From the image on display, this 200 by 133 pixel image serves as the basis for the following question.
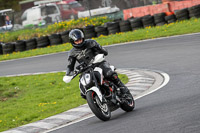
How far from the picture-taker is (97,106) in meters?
7.67

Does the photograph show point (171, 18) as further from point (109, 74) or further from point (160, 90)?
point (109, 74)

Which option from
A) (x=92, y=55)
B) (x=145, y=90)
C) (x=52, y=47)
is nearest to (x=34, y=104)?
(x=145, y=90)

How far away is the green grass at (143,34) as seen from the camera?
21.2m

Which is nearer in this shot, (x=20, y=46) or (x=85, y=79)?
(x=85, y=79)

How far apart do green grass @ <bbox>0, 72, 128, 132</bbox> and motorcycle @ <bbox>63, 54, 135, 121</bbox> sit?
211 centimetres

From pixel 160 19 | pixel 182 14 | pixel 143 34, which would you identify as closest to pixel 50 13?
pixel 160 19

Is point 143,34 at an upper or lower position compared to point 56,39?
upper

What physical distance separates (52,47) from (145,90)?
16.2 metres

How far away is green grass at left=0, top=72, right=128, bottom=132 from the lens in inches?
405

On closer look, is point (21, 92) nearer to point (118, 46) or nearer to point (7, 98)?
point (7, 98)

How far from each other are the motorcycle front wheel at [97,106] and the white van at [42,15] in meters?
25.3

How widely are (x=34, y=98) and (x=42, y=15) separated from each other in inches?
931

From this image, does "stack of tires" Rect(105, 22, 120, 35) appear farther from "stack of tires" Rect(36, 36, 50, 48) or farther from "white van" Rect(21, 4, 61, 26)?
"white van" Rect(21, 4, 61, 26)

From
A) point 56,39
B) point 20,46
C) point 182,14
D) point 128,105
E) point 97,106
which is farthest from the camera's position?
point 20,46
